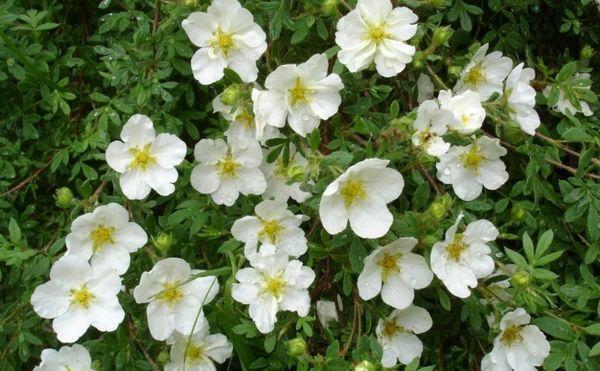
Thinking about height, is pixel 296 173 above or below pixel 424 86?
above

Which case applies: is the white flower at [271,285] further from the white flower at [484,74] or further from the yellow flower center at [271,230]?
the white flower at [484,74]

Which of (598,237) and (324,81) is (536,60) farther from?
(324,81)

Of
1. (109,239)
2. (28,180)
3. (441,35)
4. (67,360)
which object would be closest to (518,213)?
(441,35)

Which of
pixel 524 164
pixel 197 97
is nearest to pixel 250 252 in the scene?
pixel 197 97

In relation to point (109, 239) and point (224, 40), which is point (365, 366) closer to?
point (109, 239)

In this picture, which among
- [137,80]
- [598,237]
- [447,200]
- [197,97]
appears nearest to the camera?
[447,200]
